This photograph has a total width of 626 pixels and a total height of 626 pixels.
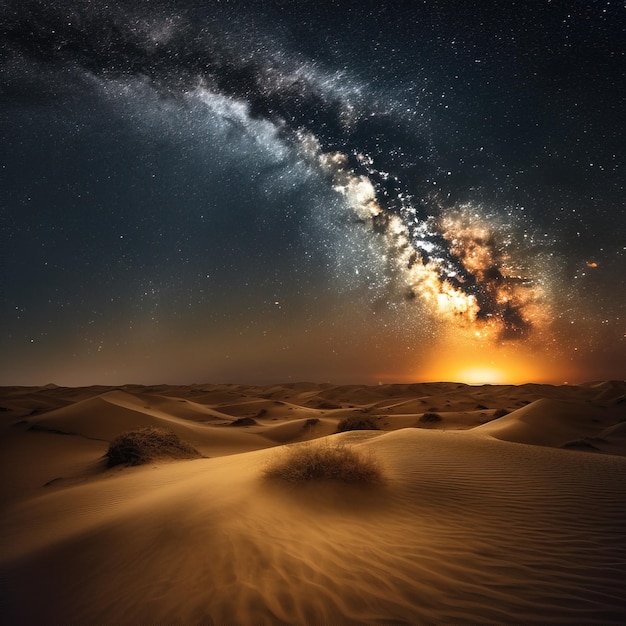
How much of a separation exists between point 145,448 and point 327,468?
29.9 feet

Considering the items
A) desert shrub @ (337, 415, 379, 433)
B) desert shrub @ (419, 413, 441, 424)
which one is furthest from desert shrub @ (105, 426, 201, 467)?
desert shrub @ (419, 413, 441, 424)

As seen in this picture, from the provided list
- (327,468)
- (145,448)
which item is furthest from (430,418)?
(327,468)

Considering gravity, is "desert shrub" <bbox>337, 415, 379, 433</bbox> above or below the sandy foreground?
below

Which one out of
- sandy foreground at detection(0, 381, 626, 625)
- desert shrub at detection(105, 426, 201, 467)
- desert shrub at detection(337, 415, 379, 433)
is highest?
sandy foreground at detection(0, 381, 626, 625)

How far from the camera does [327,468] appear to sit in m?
7.80

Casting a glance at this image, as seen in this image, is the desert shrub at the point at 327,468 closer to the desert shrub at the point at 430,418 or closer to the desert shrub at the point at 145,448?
the desert shrub at the point at 145,448

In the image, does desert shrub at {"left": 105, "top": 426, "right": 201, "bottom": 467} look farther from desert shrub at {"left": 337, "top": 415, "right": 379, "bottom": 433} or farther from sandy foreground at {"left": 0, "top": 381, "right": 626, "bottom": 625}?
desert shrub at {"left": 337, "top": 415, "right": 379, "bottom": 433}

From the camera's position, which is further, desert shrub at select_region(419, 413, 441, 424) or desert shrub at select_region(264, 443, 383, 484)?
desert shrub at select_region(419, 413, 441, 424)

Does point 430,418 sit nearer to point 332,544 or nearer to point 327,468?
point 327,468

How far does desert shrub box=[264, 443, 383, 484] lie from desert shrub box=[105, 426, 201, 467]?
296 inches

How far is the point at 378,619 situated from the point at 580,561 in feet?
10.2

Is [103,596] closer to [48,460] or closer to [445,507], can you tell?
[445,507]

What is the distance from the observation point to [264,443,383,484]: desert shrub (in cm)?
766

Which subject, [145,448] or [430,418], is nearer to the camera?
[145,448]
